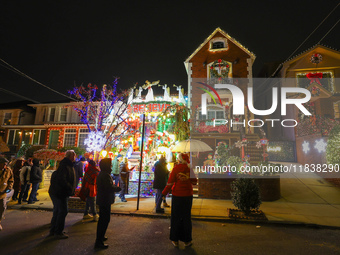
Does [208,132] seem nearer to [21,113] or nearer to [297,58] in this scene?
[297,58]

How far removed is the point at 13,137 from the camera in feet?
84.3

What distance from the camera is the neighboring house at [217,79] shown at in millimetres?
16297

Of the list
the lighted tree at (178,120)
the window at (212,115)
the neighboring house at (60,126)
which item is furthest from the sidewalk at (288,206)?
the neighboring house at (60,126)

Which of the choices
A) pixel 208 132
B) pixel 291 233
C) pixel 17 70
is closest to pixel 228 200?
pixel 291 233

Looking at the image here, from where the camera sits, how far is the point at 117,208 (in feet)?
24.0

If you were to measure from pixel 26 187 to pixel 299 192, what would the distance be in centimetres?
1191

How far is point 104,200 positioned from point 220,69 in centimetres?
1619

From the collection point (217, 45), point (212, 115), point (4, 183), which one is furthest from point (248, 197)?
point (217, 45)

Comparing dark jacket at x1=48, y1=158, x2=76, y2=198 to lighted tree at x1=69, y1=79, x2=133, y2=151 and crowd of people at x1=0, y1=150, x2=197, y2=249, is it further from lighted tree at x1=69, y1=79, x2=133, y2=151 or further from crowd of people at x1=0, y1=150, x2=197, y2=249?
lighted tree at x1=69, y1=79, x2=133, y2=151

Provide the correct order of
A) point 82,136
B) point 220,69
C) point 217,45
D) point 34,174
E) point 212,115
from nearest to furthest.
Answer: point 34,174, point 212,115, point 220,69, point 217,45, point 82,136

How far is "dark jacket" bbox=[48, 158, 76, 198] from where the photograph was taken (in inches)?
180

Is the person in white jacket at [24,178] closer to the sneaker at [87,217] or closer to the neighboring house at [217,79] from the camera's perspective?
the sneaker at [87,217]

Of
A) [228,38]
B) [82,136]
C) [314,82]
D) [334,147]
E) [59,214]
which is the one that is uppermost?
[228,38]

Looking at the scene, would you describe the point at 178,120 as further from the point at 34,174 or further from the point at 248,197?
Answer: the point at 34,174
